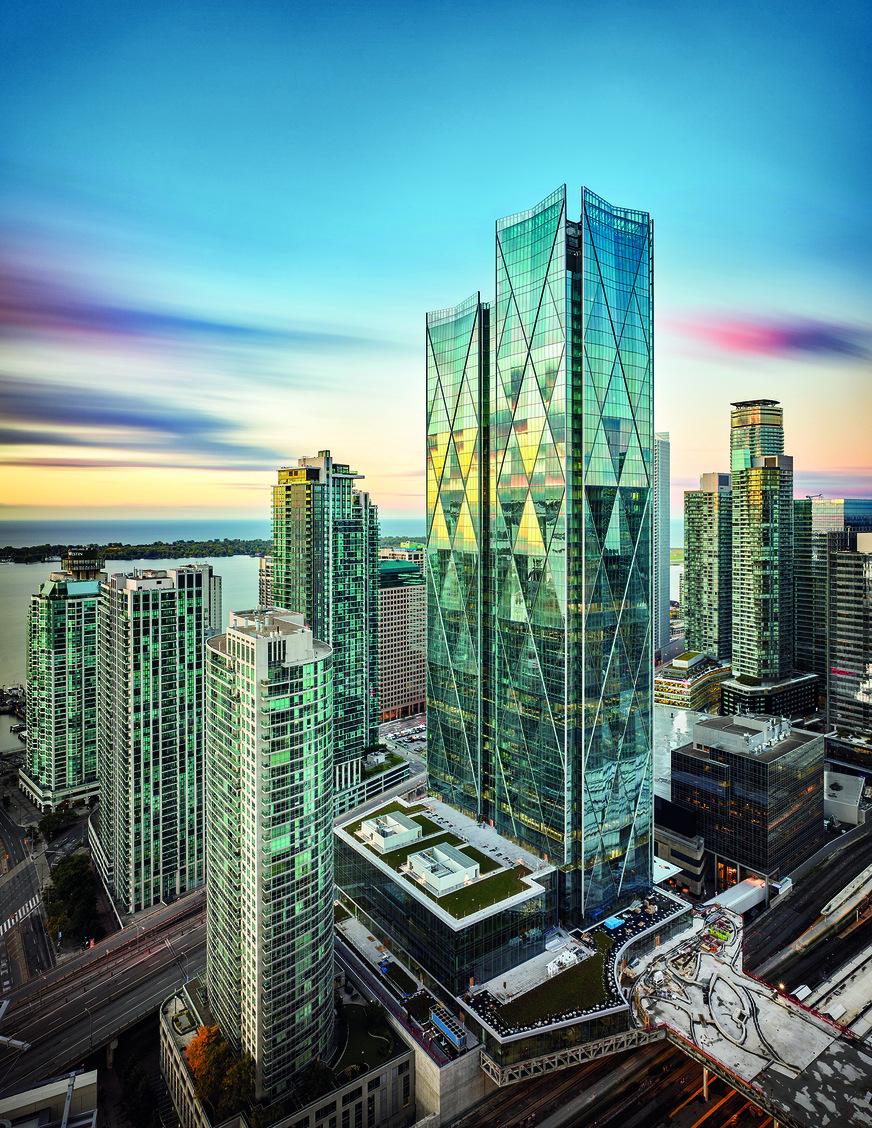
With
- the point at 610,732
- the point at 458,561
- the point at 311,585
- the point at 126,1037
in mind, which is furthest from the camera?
the point at 311,585

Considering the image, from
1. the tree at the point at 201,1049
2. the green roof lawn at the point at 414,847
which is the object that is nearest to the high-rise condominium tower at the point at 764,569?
the green roof lawn at the point at 414,847

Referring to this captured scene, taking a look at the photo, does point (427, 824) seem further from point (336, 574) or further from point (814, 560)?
point (814, 560)

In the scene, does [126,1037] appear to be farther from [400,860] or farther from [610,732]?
[610,732]

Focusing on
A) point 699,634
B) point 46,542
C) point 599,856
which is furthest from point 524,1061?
point 699,634

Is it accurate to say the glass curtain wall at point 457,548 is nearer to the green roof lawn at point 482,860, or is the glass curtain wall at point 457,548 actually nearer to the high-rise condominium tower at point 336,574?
the green roof lawn at point 482,860

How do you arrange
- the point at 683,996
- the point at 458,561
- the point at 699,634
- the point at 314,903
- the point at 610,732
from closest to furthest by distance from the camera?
the point at 314,903 → the point at 683,996 → the point at 610,732 → the point at 458,561 → the point at 699,634

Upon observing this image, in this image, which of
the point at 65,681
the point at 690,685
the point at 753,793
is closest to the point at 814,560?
the point at 690,685

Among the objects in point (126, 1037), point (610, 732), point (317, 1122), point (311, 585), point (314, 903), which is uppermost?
point (311, 585)

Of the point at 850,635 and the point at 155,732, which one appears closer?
the point at 155,732
